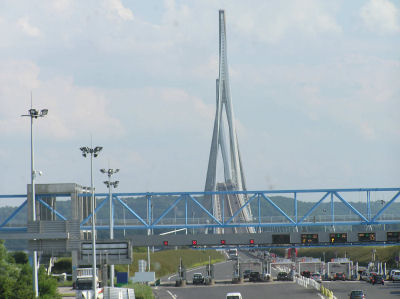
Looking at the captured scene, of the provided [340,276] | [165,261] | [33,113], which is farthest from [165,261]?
[33,113]

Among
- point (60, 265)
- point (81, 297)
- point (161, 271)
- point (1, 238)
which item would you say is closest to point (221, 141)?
point (161, 271)

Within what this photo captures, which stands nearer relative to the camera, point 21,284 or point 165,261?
point 21,284

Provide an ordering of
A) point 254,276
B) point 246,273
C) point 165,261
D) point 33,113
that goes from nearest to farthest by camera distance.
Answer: point 33,113 < point 254,276 < point 246,273 < point 165,261

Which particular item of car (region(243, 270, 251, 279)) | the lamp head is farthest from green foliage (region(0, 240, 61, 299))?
car (region(243, 270, 251, 279))

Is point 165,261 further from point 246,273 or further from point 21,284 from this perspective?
point 21,284

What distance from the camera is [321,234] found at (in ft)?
287

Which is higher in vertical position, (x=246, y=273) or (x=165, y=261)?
(x=165, y=261)

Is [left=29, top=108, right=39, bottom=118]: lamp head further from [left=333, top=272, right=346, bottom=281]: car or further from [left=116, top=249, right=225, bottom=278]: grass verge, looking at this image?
[left=333, top=272, right=346, bottom=281]: car

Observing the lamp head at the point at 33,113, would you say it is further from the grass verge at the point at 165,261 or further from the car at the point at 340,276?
the car at the point at 340,276

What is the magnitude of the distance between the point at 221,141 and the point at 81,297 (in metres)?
98.3

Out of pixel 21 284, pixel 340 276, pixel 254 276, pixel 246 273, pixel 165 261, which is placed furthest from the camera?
pixel 165 261

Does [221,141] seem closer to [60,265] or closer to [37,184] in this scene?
[60,265]

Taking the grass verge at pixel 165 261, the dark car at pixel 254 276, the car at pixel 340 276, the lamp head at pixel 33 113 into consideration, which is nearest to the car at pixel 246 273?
the dark car at pixel 254 276

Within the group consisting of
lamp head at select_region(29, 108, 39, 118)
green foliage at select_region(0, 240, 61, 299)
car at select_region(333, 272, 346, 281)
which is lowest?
car at select_region(333, 272, 346, 281)
